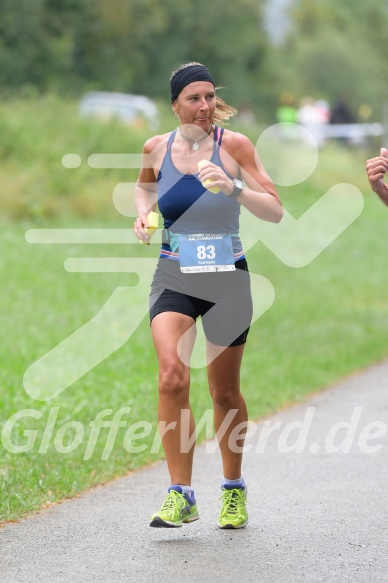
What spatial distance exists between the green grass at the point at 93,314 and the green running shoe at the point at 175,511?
3.08 feet

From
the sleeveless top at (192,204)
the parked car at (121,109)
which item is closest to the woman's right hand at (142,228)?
the sleeveless top at (192,204)

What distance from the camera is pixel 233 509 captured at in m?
6.66

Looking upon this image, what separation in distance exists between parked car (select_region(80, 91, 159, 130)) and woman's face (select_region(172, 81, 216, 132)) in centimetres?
2107

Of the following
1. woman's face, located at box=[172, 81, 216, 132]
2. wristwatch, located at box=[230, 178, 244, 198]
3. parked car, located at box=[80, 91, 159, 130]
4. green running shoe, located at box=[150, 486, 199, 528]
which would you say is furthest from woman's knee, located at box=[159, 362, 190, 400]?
parked car, located at box=[80, 91, 159, 130]

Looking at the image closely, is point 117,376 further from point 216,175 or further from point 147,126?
point 147,126

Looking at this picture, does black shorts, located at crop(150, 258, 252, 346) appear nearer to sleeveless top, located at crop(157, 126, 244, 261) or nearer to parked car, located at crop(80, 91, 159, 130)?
sleeveless top, located at crop(157, 126, 244, 261)

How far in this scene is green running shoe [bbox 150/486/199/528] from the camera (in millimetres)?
6309

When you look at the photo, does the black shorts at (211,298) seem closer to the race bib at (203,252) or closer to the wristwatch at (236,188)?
the race bib at (203,252)

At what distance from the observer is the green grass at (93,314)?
8586 millimetres

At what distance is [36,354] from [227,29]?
1802 inches

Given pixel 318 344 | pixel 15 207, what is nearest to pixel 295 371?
pixel 318 344

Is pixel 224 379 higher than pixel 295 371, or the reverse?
pixel 295 371

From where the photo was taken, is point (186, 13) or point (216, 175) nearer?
point (216, 175)

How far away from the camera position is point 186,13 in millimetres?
52969
